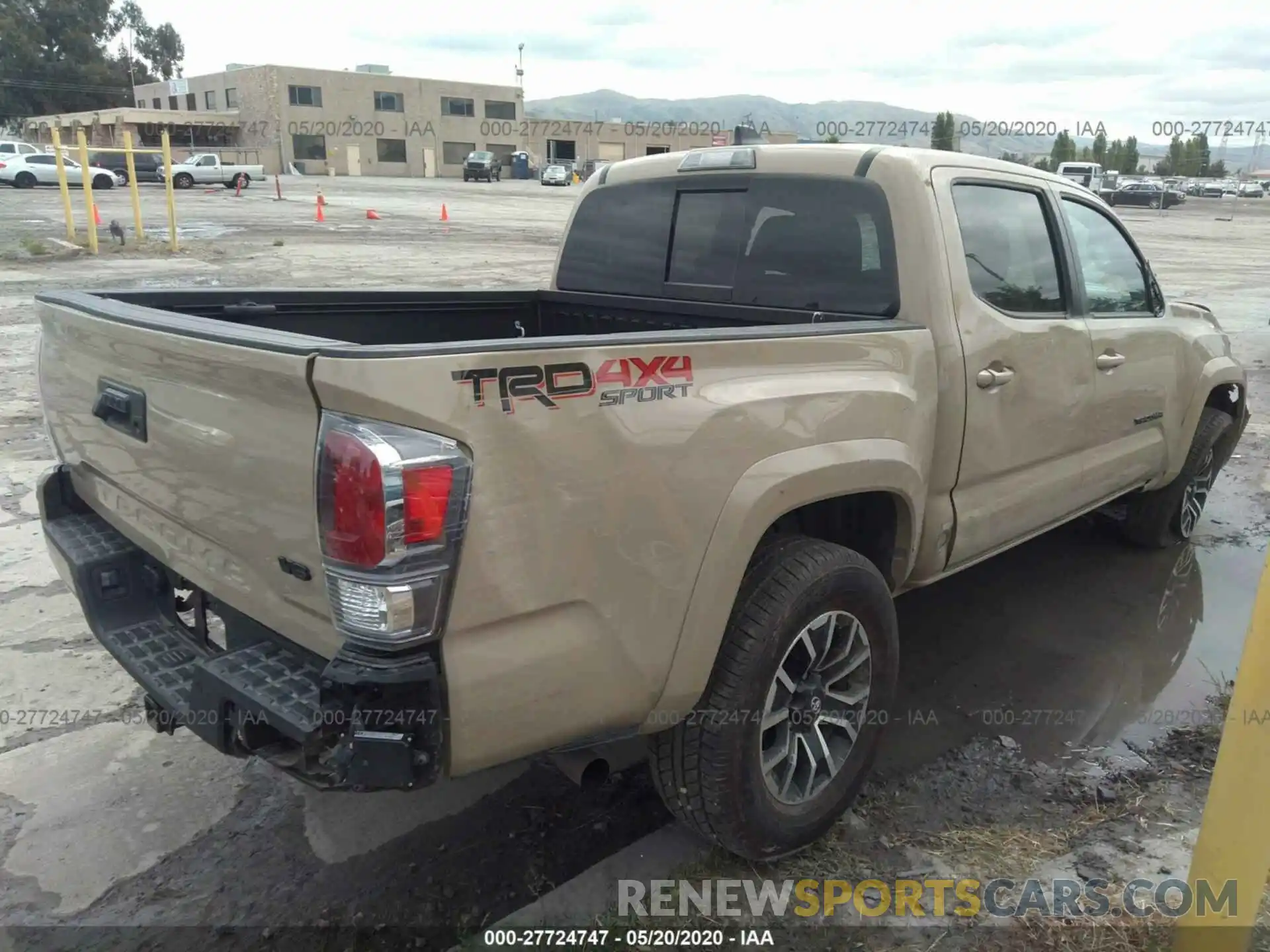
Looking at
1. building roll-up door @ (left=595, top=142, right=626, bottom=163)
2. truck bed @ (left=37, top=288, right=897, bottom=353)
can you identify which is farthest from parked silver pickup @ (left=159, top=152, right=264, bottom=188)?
truck bed @ (left=37, top=288, right=897, bottom=353)

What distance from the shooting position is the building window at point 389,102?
64.4 m

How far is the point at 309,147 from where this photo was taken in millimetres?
61438

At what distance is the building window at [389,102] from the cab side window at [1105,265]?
67.3 m

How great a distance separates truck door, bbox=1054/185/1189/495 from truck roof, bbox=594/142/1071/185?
0.47 m

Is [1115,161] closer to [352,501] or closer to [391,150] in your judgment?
[391,150]

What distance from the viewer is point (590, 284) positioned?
420 cm

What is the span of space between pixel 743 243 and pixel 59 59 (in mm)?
88482

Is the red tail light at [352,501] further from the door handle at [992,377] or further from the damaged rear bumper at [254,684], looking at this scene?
the door handle at [992,377]

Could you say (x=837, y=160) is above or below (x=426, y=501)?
above

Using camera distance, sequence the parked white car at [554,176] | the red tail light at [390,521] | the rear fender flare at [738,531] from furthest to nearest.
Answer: the parked white car at [554,176] → the rear fender flare at [738,531] → the red tail light at [390,521]

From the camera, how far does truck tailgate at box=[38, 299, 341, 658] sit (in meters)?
2.02

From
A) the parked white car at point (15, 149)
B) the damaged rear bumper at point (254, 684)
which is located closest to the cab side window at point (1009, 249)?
the damaged rear bumper at point (254, 684)

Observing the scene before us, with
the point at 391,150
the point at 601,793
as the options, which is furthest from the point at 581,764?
the point at 391,150

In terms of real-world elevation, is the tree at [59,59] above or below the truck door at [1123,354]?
above
